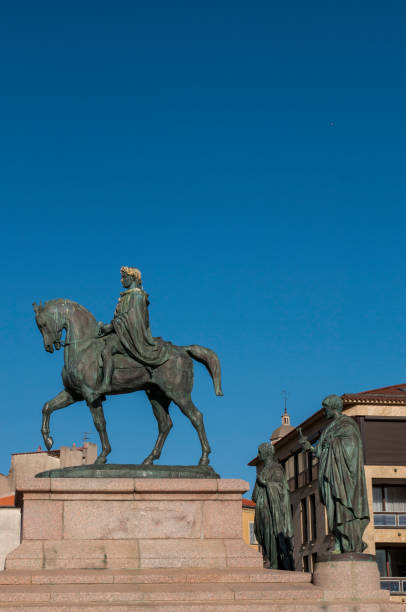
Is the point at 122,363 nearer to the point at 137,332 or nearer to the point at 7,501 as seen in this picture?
the point at 137,332

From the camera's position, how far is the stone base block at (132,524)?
13492 mm

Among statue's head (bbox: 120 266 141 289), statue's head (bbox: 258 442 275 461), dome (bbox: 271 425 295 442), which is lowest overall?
statue's head (bbox: 258 442 275 461)

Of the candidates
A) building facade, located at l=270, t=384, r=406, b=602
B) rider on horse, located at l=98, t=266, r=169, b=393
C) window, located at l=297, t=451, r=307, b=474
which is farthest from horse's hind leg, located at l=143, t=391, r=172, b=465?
window, located at l=297, t=451, r=307, b=474

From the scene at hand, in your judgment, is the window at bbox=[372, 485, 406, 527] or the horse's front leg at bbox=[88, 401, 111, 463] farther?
the window at bbox=[372, 485, 406, 527]

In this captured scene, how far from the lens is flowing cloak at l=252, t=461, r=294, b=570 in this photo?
16703mm

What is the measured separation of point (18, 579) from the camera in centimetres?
1241

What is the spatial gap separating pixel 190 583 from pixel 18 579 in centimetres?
244

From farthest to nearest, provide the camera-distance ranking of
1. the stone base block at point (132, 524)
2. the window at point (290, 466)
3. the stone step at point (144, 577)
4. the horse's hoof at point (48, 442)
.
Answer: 1. the window at point (290, 466)
2. the horse's hoof at point (48, 442)
3. the stone base block at point (132, 524)
4. the stone step at point (144, 577)

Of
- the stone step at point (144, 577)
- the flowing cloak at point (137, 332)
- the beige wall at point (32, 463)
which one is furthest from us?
the beige wall at point (32, 463)

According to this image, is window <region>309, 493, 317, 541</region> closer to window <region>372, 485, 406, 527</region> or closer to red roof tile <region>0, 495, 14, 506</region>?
window <region>372, 485, 406, 527</region>

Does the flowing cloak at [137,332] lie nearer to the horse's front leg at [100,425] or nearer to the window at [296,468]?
the horse's front leg at [100,425]

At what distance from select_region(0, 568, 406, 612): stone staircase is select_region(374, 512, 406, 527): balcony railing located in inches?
1322

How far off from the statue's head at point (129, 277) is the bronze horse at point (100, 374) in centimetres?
87

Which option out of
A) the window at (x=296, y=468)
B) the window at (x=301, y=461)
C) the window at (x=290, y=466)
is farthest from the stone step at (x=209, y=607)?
the window at (x=290, y=466)
